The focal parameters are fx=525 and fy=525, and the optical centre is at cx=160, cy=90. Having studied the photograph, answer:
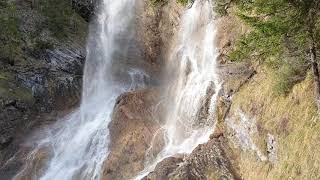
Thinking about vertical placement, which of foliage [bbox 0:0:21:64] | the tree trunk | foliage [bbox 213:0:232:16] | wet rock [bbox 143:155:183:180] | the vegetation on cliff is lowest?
wet rock [bbox 143:155:183:180]

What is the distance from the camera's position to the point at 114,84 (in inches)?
1528

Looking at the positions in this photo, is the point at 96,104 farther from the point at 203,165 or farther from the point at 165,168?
the point at 203,165

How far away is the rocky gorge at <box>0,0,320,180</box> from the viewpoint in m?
17.1

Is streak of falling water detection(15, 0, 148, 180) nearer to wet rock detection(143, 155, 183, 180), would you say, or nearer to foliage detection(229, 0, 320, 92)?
wet rock detection(143, 155, 183, 180)

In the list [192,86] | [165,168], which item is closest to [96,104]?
[192,86]

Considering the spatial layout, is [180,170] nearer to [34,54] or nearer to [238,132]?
[238,132]

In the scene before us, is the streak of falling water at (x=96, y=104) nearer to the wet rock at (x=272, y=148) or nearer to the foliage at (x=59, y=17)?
the foliage at (x=59, y=17)

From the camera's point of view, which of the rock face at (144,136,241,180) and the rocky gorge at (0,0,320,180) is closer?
the rocky gorge at (0,0,320,180)

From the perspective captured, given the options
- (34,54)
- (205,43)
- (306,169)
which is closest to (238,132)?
(306,169)

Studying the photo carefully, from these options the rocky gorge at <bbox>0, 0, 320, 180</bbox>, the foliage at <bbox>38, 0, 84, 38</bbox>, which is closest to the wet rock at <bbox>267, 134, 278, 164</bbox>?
the rocky gorge at <bbox>0, 0, 320, 180</bbox>

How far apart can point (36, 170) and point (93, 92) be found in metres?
10.9

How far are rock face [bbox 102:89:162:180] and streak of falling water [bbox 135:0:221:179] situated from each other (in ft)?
2.67

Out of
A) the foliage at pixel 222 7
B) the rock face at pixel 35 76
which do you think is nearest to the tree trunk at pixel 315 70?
the foliage at pixel 222 7

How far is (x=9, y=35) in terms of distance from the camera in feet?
125
